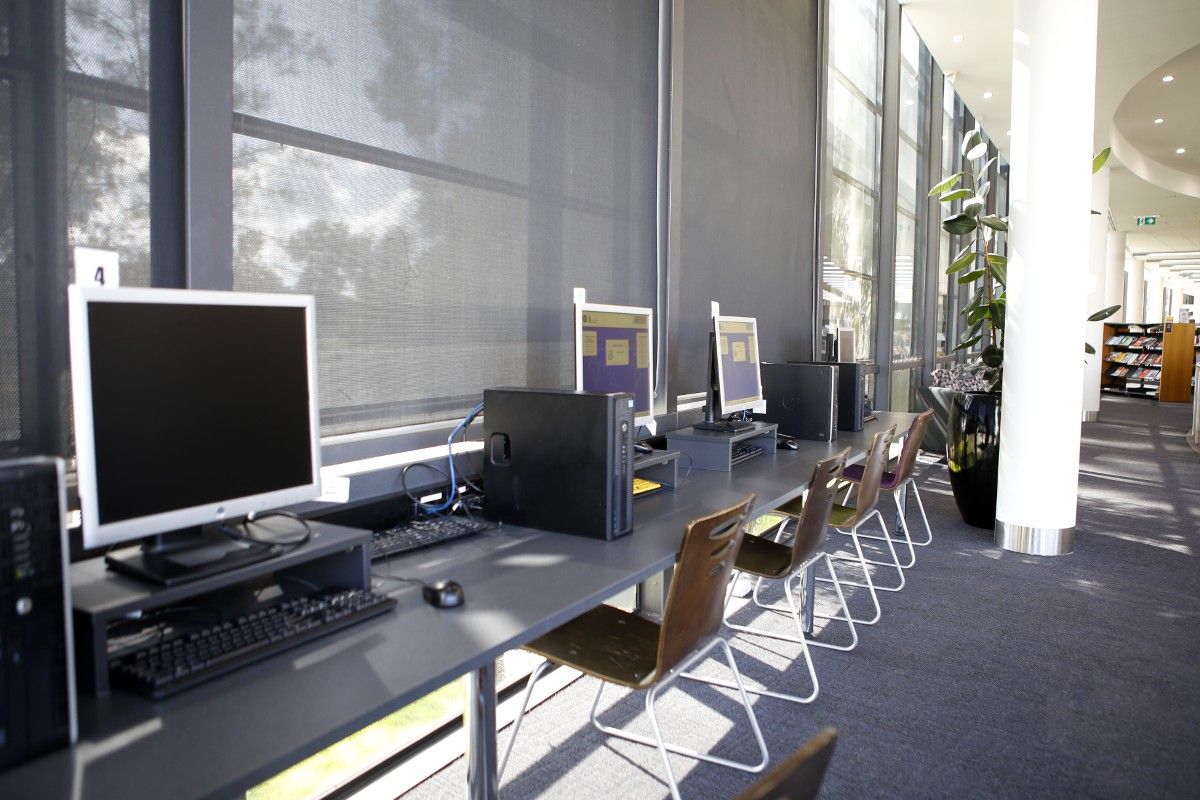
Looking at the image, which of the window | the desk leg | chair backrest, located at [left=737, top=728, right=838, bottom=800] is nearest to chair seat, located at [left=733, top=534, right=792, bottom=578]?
the desk leg

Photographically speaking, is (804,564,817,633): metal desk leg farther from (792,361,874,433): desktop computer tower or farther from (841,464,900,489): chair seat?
(792,361,874,433): desktop computer tower

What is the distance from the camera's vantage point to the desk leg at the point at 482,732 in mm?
1751

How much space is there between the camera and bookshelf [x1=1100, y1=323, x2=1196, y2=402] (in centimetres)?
1472

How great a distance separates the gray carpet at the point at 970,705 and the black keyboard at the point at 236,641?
102 centimetres

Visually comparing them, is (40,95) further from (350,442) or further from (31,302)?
(350,442)

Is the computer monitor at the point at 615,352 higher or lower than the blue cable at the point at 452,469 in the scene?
higher

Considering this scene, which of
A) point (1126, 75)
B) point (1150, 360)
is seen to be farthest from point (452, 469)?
point (1150, 360)

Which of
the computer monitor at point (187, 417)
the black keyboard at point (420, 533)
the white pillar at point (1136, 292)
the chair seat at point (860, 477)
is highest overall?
the white pillar at point (1136, 292)

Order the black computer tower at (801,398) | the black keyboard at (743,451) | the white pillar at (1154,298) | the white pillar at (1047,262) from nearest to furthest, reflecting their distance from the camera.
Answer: the black keyboard at (743,451) < the black computer tower at (801,398) < the white pillar at (1047,262) < the white pillar at (1154,298)

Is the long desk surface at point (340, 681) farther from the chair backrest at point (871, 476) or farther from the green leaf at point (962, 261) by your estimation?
the green leaf at point (962, 261)

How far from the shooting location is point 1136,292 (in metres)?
23.4

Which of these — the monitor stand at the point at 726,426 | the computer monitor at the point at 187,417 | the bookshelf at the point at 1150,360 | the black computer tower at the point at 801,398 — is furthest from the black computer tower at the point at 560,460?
the bookshelf at the point at 1150,360

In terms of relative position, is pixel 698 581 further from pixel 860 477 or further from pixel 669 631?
pixel 860 477

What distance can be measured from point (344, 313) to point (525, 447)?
565mm
